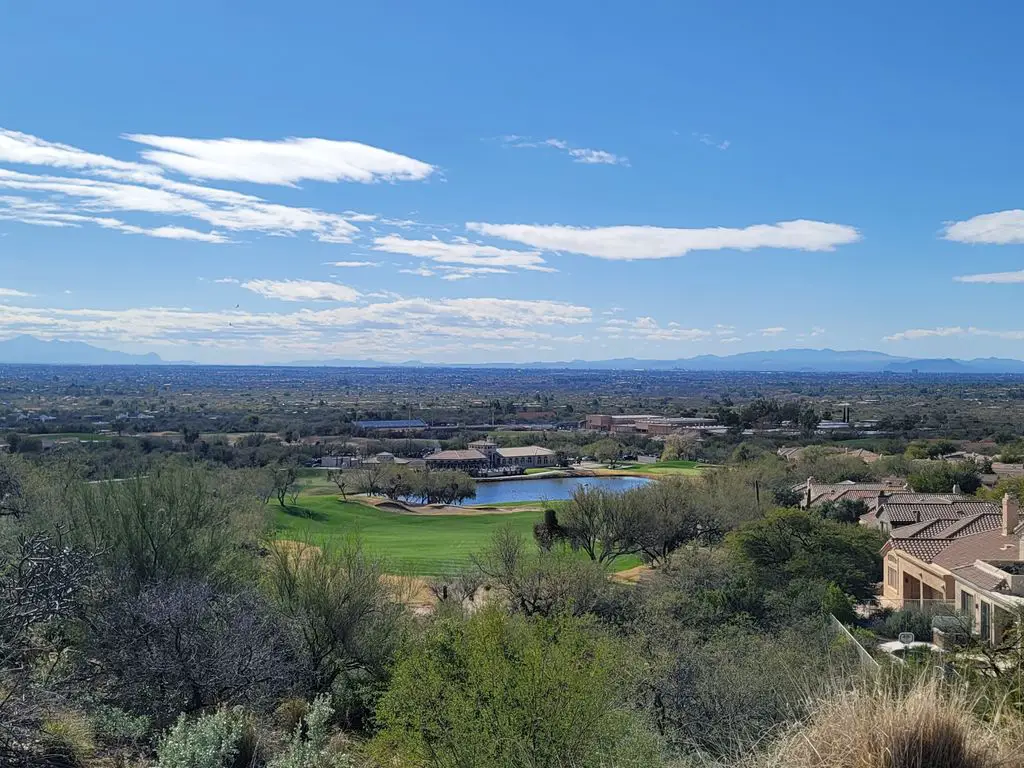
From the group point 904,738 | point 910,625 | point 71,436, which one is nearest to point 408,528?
point 910,625

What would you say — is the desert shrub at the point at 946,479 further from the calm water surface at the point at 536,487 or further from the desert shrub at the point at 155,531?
the desert shrub at the point at 155,531

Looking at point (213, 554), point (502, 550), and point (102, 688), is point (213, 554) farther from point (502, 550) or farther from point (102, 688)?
point (502, 550)

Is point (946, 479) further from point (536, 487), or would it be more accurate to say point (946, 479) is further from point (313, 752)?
point (313, 752)

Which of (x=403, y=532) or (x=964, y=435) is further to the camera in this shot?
(x=964, y=435)

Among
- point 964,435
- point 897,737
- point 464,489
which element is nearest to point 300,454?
point 464,489

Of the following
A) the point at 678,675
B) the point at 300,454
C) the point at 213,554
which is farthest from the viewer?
the point at 300,454

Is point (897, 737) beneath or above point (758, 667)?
above

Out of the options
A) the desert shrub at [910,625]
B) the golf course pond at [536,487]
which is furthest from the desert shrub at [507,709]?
the golf course pond at [536,487]
